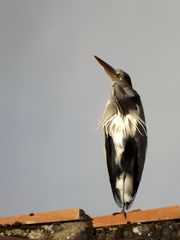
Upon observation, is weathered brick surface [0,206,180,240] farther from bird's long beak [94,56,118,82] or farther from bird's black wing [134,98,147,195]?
bird's long beak [94,56,118,82]

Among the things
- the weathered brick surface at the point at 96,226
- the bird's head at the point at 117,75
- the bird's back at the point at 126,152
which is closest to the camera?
the weathered brick surface at the point at 96,226

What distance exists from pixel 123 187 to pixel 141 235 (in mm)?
2436

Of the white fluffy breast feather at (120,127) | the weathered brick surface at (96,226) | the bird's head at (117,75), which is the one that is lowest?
the weathered brick surface at (96,226)

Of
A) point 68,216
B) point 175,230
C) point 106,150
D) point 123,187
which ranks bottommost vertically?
point 175,230

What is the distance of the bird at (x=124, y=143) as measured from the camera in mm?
6246

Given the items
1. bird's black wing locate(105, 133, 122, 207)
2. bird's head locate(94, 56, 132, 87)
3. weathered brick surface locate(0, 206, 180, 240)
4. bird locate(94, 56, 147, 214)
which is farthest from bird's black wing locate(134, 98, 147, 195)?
weathered brick surface locate(0, 206, 180, 240)

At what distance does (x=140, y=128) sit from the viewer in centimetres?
641

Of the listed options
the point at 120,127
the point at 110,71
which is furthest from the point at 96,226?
the point at 110,71

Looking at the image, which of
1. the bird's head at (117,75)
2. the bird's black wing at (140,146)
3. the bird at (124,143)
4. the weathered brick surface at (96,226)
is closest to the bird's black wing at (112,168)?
the bird at (124,143)

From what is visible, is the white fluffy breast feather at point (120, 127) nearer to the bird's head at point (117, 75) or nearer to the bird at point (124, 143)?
the bird at point (124, 143)

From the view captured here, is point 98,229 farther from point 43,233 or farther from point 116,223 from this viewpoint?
point 43,233

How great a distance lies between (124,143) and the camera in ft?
20.8

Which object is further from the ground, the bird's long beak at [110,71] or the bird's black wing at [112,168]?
the bird's long beak at [110,71]

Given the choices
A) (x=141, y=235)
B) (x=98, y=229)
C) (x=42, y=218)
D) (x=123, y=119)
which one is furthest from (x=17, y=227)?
(x=123, y=119)
